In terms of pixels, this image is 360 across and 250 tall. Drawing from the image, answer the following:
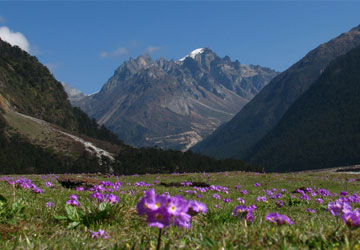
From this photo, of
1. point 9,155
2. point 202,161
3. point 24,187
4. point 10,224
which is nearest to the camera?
point 10,224

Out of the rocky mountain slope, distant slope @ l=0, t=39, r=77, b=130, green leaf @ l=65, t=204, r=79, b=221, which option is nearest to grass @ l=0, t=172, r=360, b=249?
green leaf @ l=65, t=204, r=79, b=221

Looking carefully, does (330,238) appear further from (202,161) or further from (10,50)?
(10,50)

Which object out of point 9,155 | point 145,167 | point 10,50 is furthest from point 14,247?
point 10,50

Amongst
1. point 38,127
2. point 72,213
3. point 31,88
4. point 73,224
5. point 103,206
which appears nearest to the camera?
point 73,224

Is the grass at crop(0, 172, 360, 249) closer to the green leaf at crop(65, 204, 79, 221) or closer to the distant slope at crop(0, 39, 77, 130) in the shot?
the green leaf at crop(65, 204, 79, 221)

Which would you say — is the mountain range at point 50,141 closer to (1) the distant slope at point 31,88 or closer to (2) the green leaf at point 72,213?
(1) the distant slope at point 31,88

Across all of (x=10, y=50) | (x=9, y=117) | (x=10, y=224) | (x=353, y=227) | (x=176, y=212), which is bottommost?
(x=10, y=224)

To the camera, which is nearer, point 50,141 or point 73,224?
point 73,224

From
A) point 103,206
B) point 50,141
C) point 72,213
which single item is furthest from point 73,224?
point 50,141

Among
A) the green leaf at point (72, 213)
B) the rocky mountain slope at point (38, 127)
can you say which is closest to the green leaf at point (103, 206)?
the green leaf at point (72, 213)

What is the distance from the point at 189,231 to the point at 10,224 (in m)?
3.05

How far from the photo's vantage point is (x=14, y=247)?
387 centimetres

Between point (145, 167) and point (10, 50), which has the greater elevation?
point (10, 50)

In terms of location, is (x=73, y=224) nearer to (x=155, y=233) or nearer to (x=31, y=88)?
(x=155, y=233)
